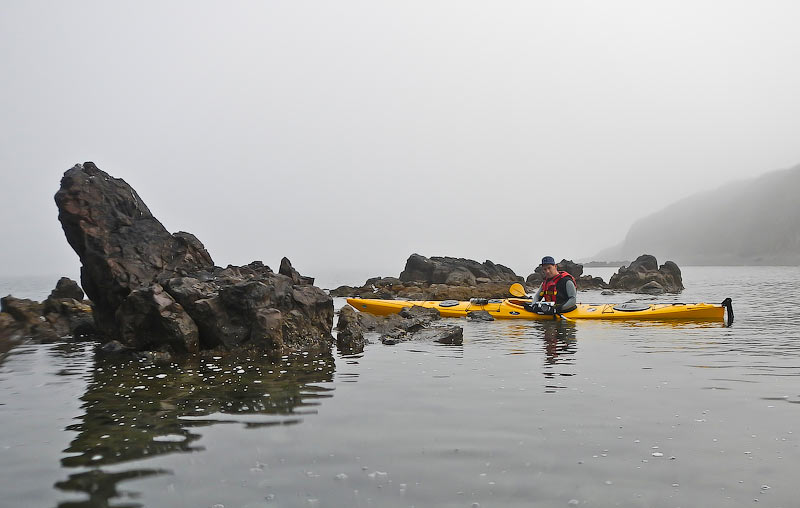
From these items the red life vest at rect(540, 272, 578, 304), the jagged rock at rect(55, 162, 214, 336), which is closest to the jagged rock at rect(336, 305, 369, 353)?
the jagged rock at rect(55, 162, 214, 336)

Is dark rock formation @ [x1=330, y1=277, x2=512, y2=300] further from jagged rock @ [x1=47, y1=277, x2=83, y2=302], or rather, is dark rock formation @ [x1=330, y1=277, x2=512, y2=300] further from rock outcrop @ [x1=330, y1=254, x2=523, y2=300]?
jagged rock @ [x1=47, y1=277, x2=83, y2=302]

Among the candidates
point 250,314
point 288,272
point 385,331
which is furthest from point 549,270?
point 288,272

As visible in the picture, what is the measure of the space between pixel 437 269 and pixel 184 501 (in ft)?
150

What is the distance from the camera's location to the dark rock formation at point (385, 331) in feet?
48.5

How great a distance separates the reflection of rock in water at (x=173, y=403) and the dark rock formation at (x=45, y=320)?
6537 millimetres

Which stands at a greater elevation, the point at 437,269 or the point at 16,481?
the point at 437,269

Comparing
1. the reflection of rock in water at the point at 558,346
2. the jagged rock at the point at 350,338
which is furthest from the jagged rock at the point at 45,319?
the reflection of rock in water at the point at 558,346

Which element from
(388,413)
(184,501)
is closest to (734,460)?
(388,413)

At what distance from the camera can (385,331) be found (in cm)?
1684

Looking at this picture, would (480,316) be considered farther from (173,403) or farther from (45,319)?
(45,319)

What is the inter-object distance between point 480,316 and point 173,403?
14754mm

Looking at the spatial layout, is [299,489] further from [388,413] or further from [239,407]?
[239,407]

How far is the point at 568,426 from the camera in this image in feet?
21.5

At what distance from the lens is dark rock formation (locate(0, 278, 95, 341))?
1759cm
